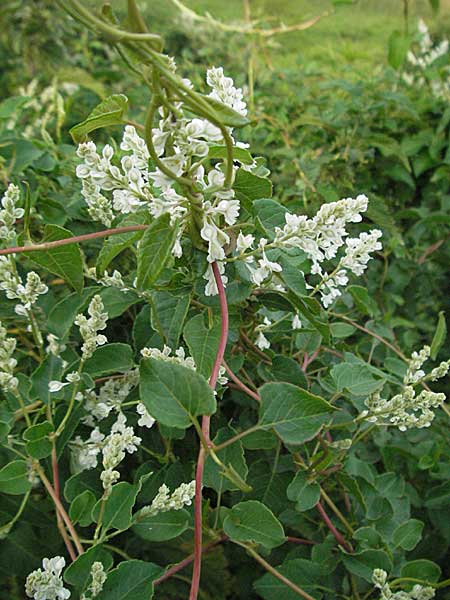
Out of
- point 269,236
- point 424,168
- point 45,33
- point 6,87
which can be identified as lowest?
point 6,87

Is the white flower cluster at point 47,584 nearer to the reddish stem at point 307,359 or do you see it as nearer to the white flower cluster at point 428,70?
the reddish stem at point 307,359

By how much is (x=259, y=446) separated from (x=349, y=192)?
25.5 inches

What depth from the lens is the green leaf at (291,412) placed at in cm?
53

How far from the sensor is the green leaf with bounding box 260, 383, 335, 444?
532mm

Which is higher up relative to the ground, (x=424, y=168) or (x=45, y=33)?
(x=424, y=168)

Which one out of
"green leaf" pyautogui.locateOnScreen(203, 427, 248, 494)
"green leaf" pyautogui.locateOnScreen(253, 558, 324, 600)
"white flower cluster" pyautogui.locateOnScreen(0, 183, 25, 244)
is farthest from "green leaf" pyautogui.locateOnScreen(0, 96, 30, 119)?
"green leaf" pyautogui.locateOnScreen(253, 558, 324, 600)

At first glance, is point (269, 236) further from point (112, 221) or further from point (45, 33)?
point (45, 33)

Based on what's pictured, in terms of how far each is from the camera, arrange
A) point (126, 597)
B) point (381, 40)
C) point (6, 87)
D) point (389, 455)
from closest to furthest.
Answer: point (126, 597), point (389, 455), point (6, 87), point (381, 40)

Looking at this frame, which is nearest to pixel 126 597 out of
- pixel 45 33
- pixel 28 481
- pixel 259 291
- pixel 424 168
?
pixel 28 481

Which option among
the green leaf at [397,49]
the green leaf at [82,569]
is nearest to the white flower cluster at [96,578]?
the green leaf at [82,569]

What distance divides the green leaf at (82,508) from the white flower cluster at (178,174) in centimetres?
22

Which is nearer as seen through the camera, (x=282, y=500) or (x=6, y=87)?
(x=282, y=500)

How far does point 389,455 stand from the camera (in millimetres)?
850

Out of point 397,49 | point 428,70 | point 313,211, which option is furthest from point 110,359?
point 428,70
